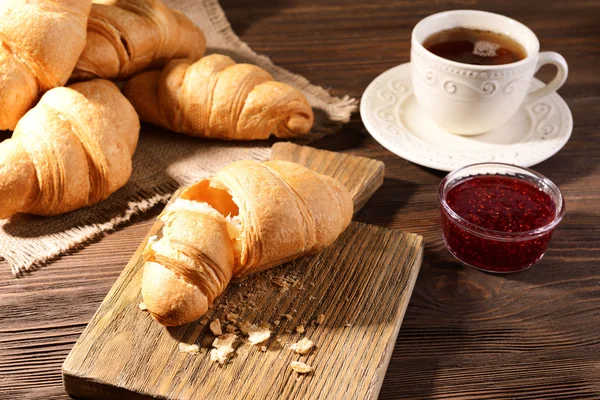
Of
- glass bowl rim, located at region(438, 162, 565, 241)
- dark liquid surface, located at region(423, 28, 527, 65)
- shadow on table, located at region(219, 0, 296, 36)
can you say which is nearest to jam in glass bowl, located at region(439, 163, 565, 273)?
glass bowl rim, located at region(438, 162, 565, 241)

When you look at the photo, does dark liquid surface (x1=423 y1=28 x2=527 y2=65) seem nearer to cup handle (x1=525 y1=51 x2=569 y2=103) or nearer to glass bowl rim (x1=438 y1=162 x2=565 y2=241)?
cup handle (x1=525 y1=51 x2=569 y2=103)

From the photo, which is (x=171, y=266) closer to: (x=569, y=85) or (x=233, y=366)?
(x=233, y=366)

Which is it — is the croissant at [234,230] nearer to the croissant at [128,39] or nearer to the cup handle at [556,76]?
the croissant at [128,39]

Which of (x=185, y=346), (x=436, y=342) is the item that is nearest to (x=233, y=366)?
(x=185, y=346)

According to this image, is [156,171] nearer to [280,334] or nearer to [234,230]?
[234,230]

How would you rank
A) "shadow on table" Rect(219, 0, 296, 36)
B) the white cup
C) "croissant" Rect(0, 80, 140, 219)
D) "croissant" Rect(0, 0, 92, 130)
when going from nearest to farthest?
→ "croissant" Rect(0, 80, 140, 219) < "croissant" Rect(0, 0, 92, 130) < the white cup < "shadow on table" Rect(219, 0, 296, 36)

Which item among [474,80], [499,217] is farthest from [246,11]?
[499,217]
